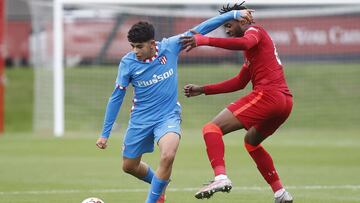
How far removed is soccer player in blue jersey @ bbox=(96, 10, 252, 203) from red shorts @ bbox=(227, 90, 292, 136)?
2.44 feet

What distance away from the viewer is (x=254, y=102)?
11297 mm

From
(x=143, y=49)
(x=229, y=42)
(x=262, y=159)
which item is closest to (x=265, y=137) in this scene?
(x=262, y=159)

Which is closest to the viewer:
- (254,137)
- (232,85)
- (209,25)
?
(209,25)

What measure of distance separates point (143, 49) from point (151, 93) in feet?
1.75

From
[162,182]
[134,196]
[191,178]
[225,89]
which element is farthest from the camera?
[191,178]

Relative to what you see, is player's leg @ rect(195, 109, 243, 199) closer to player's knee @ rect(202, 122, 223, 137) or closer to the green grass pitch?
player's knee @ rect(202, 122, 223, 137)

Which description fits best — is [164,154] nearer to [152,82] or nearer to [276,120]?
[152,82]

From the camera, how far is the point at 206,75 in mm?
27750

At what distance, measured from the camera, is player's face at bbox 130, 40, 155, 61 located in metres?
11.0

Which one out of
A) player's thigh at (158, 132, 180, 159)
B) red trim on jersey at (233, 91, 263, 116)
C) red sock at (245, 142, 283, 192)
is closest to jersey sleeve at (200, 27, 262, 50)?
red trim on jersey at (233, 91, 263, 116)

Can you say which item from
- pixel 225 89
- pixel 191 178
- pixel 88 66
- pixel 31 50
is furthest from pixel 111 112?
pixel 31 50

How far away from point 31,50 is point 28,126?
5751 millimetres

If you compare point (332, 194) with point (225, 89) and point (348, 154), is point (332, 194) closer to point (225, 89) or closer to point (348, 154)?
point (225, 89)

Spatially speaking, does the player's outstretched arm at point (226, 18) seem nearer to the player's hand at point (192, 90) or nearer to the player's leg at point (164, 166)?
the player's hand at point (192, 90)
